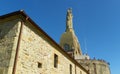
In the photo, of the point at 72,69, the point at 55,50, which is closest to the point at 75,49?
the point at 72,69

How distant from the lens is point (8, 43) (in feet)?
31.4

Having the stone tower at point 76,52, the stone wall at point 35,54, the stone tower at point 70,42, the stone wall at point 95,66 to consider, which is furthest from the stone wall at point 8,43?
the stone tower at point 70,42

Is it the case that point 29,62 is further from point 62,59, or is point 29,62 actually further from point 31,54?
point 62,59

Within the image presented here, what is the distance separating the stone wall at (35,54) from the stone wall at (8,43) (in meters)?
0.47

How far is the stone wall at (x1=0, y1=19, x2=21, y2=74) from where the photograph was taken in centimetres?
882

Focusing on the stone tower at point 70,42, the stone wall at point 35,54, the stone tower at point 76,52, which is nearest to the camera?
the stone wall at point 35,54

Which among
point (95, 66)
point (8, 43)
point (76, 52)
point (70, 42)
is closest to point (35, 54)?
point (8, 43)

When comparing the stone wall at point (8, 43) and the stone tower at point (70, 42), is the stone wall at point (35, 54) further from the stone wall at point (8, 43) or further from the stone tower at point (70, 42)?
the stone tower at point (70, 42)

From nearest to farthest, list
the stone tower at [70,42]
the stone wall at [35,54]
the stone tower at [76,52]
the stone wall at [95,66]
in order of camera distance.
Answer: the stone wall at [35,54] < the stone wall at [95,66] < the stone tower at [76,52] < the stone tower at [70,42]

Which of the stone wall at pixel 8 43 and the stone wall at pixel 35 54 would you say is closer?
the stone wall at pixel 8 43

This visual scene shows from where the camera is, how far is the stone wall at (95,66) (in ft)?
131

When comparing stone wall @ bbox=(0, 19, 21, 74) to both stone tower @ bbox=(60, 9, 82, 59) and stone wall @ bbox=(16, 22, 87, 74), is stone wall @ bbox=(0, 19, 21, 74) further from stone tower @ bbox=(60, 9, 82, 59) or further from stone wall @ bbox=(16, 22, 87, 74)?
stone tower @ bbox=(60, 9, 82, 59)

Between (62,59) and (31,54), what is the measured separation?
16.7ft

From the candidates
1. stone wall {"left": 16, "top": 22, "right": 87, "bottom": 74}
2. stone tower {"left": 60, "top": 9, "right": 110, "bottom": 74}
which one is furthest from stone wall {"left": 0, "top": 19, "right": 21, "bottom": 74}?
A: stone tower {"left": 60, "top": 9, "right": 110, "bottom": 74}
